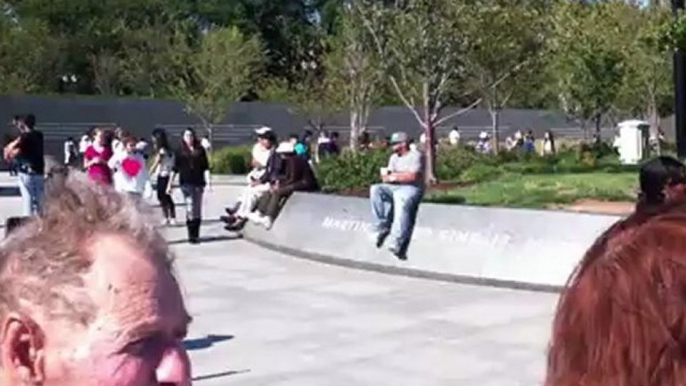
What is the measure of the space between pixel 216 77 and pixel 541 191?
36.7 meters

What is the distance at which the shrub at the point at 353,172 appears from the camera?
24.2 meters

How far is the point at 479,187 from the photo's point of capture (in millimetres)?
23266

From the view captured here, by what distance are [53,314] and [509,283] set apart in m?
13.0

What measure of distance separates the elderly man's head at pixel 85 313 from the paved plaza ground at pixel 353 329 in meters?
6.46

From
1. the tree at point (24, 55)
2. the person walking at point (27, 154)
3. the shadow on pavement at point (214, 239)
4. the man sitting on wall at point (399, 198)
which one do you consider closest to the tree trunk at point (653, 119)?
the tree at point (24, 55)

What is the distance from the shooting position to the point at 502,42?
37375 mm

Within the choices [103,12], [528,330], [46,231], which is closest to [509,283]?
[528,330]

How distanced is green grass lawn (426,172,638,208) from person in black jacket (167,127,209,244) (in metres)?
3.36

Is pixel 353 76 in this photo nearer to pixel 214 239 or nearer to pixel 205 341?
pixel 214 239

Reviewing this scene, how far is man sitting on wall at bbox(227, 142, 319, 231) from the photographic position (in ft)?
63.8

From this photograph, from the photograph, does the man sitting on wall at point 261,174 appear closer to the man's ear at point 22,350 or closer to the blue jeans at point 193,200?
the blue jeans at point 193,200

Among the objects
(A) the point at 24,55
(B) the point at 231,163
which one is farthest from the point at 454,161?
(A) the point at 24,55

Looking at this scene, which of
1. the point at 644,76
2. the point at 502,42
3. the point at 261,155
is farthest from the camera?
the point at 644,76

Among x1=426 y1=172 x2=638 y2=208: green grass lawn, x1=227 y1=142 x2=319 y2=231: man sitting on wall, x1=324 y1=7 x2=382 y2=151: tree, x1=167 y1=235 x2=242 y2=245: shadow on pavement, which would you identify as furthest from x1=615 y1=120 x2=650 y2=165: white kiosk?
x1=227 y1=142 x2=319 y2=231: man sitting on wall
